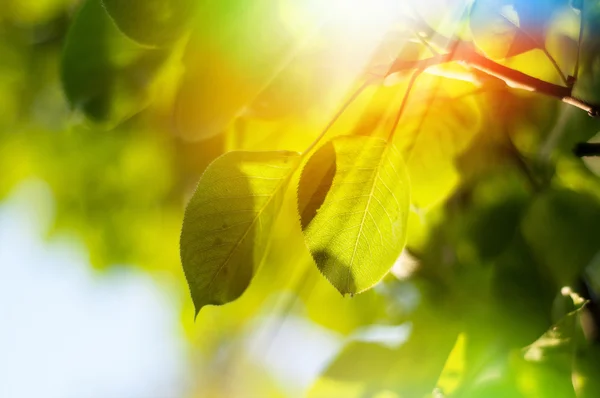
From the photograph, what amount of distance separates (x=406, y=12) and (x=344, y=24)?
39 millimetres

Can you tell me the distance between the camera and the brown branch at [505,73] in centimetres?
24

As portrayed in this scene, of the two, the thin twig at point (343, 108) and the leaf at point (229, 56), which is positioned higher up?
the leaf at point (229, 56)

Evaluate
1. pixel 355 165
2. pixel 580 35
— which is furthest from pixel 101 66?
pixel 580 35

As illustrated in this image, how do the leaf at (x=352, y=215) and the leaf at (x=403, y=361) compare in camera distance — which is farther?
the leaf at (x=403, y=361)

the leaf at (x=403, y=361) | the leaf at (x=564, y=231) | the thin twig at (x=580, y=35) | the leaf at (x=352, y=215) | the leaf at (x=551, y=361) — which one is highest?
the thin twig at (x=580, y=35)

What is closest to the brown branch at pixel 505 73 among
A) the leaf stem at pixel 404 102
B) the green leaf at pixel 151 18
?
the leaf stem at pixel 404 102

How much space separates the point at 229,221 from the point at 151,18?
112 mm

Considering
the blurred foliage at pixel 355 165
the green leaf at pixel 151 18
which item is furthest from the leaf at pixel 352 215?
the green leaf at pixel 151 18

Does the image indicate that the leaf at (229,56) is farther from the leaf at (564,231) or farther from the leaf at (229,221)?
the leaf at (564,231)

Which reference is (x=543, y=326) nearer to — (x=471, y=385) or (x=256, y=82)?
(x=471, y=385)

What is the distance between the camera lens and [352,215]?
0.23 m

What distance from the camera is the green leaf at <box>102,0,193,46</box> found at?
0.23 m

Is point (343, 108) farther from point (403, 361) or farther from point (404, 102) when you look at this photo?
point (403, 361)

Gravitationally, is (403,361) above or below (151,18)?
below
